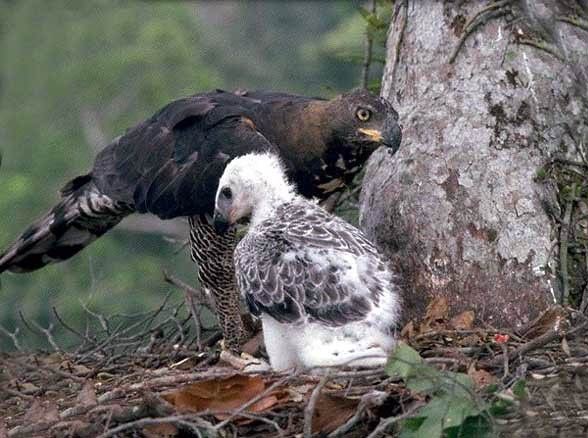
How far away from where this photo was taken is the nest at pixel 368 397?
5594 mm

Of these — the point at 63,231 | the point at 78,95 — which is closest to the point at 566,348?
the point at 63,231

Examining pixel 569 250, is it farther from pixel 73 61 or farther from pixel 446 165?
pixel 73 61

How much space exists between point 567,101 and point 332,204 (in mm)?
1555

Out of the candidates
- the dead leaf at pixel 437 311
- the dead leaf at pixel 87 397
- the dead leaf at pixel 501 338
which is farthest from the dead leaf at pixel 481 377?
the dead leaf at pixel 87 397

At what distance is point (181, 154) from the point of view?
25.7ft

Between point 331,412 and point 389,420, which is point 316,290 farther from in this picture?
point 389,420

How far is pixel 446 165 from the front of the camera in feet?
23.7

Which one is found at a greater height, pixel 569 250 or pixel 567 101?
pixel 567 101

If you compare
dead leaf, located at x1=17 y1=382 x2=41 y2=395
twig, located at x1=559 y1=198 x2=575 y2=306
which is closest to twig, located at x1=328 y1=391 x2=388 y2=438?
twig, located at x1=559 y1=198 x2=575 y2=306

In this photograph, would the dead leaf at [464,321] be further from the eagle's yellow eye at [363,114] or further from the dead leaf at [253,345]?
the dead leaf at [253,345]

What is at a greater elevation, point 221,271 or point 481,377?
point 221,271

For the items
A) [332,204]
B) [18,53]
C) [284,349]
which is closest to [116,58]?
[18,53]

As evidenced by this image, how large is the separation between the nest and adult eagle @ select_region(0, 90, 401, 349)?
1.25 metres

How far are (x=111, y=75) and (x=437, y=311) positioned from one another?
18979mm
